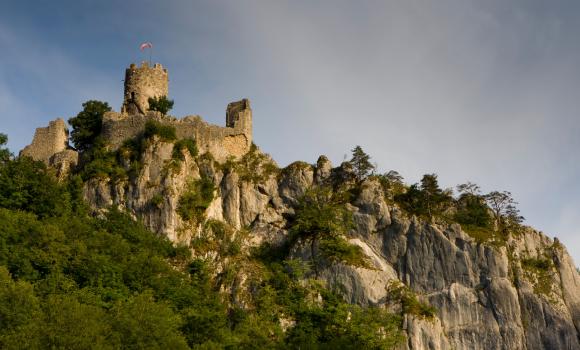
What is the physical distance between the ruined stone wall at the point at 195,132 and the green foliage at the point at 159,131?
0.92m

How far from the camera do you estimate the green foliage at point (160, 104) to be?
59438 mm

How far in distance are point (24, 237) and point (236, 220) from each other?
15.9 m

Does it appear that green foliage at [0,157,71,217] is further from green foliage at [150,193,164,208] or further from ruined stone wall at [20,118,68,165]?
ruined stone wall at [20,118,68,165]

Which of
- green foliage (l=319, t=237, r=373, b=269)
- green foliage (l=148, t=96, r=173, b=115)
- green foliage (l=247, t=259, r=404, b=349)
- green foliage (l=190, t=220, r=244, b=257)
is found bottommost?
green foliage (l=247, t=259, r=404, b=349)

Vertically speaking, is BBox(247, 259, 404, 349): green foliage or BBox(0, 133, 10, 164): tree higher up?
BBox(0, 133, 10, 164): tree

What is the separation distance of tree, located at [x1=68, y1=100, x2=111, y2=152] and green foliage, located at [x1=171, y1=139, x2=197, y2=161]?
8.47 meters

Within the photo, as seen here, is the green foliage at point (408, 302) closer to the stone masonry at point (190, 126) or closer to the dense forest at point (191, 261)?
the dense forest at point (191, 261)

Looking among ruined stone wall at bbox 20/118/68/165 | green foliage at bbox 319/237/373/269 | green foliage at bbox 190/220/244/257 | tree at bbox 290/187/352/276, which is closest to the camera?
green foliage at bbox 319/237/373/269

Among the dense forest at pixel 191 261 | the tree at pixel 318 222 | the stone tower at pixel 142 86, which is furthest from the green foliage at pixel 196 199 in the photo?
the stone tower at pixel 142 86

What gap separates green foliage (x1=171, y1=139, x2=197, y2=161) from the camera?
5097 cm

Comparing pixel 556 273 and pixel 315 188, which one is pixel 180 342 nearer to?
pixel 315 188

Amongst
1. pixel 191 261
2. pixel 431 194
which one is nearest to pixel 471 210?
pixel 431 194

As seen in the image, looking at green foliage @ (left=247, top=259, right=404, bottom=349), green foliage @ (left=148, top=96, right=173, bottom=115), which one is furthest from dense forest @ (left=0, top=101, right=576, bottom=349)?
green foliage @ (left=148, top=96, right=173, bottom=115)

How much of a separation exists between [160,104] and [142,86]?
254cm
